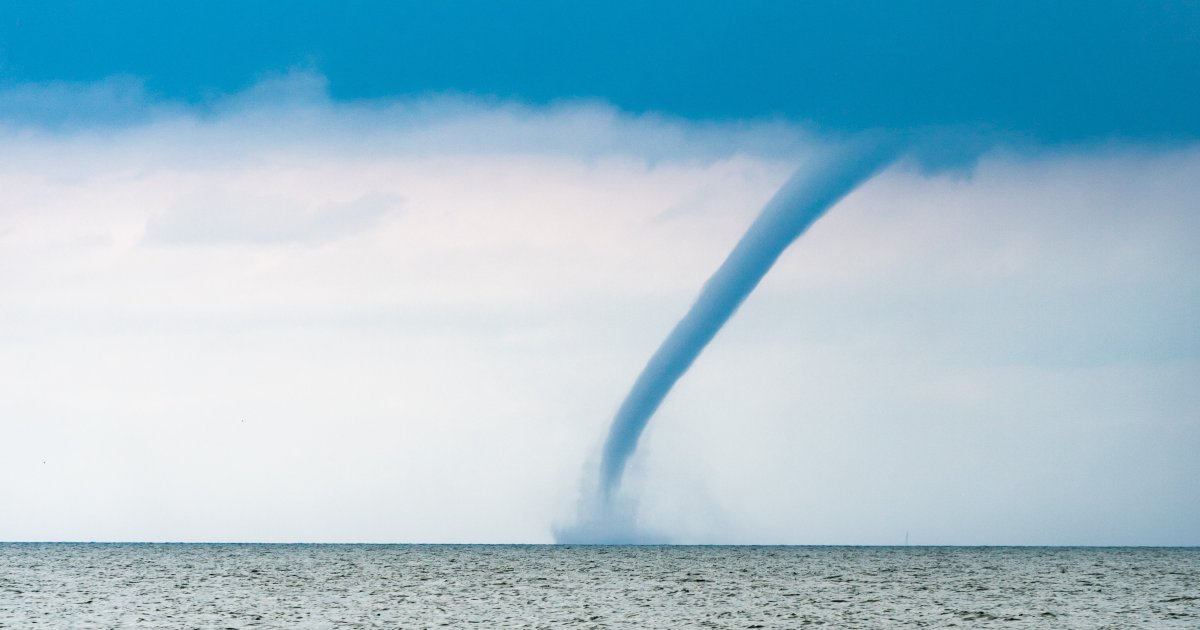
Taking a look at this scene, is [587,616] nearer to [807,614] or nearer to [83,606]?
[807,614]

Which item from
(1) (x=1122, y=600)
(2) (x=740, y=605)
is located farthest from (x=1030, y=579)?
(2) (x=740, y=605)

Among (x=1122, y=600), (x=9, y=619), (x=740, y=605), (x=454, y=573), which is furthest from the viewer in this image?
(x=454, y=573)

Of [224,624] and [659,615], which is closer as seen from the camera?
[224,624]

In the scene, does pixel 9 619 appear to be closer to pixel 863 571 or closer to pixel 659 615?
pixel 659 615

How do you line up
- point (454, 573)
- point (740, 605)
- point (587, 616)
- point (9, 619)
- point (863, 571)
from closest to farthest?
point (9, 619) → point (587, 616) → point (740, 605) → point (454, 573) → point (863, 571)

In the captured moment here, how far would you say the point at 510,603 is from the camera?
8931 centimetres

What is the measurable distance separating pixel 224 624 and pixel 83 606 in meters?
16.8

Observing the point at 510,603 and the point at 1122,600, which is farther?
the point at 1122,600

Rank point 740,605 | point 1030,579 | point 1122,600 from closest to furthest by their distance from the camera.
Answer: point 740,605 < point 1122,600 < point 1030,579

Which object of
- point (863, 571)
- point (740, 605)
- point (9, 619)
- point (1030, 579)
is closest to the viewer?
point (9, 619)

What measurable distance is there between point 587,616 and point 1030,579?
72.2 m

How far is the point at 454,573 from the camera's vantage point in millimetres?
149375

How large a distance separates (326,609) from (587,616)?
632 inches

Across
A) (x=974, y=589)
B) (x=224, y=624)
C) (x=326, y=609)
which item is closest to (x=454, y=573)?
(x=974, y=589)
